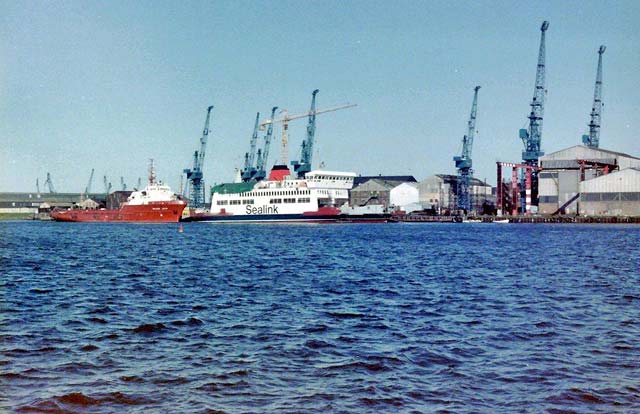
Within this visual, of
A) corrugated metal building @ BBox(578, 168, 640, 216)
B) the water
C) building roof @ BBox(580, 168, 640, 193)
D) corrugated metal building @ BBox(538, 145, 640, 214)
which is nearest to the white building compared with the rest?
corrugated metal building @ BBox(538, 145, 640, 214)

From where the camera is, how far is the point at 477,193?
16550 centimetres

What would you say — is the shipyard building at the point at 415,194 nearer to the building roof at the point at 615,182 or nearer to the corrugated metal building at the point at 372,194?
the corrugated metal building at the point at 372,194

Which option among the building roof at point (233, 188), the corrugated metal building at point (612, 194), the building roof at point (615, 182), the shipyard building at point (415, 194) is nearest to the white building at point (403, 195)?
the shipyard building at point (415, 194)

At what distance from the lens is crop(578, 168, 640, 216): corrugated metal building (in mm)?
108750

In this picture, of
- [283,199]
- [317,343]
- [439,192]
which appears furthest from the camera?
[439,192]

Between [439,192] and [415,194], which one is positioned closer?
[439,192]

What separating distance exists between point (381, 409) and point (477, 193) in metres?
160

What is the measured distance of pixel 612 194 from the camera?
110500mm

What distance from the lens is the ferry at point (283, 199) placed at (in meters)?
110

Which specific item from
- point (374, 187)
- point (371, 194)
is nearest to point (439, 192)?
point (374, 187)

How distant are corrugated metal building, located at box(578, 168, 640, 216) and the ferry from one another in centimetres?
4007

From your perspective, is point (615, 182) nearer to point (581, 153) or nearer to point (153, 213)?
point (581, 153)

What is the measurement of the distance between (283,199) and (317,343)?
99.1 metres

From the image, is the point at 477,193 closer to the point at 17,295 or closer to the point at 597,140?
the point at 597,140
